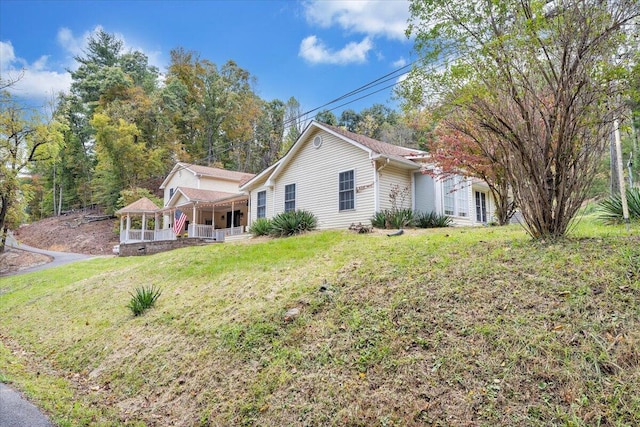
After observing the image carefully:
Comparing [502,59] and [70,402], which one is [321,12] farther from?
[70,402]

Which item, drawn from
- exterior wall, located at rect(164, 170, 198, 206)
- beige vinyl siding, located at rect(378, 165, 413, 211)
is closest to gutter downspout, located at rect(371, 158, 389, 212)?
beige vinyl siding, located at rect(378, 165, 413, 211)

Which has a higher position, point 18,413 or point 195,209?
point 195,209

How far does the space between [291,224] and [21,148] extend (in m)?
14.6

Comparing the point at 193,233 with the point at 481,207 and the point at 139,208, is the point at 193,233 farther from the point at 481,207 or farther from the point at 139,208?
the point at 481,207

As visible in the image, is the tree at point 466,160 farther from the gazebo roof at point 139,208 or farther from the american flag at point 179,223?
the gazebo roof at point 139,208

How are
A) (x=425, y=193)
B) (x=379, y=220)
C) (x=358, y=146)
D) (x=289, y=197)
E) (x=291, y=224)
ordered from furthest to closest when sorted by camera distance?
1. (x=289, y=197)
2. (x=425, y=193)
3. (x=358, y=146)
4. (x=291, y=224)
5. (x=379, y=220)

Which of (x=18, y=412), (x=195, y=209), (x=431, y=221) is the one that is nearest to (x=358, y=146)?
(x=431, y=221)

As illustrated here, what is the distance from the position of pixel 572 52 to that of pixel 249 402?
6.62m

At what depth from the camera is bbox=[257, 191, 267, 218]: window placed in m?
19.0

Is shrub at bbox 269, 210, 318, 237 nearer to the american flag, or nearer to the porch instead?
the porch

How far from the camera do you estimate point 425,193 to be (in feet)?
49.7

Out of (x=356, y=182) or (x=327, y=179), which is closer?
(x=356, y=182)

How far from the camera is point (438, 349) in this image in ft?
12.4

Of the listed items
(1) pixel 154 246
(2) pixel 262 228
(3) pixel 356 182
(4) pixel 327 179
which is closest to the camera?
(3) pixel 356 182
